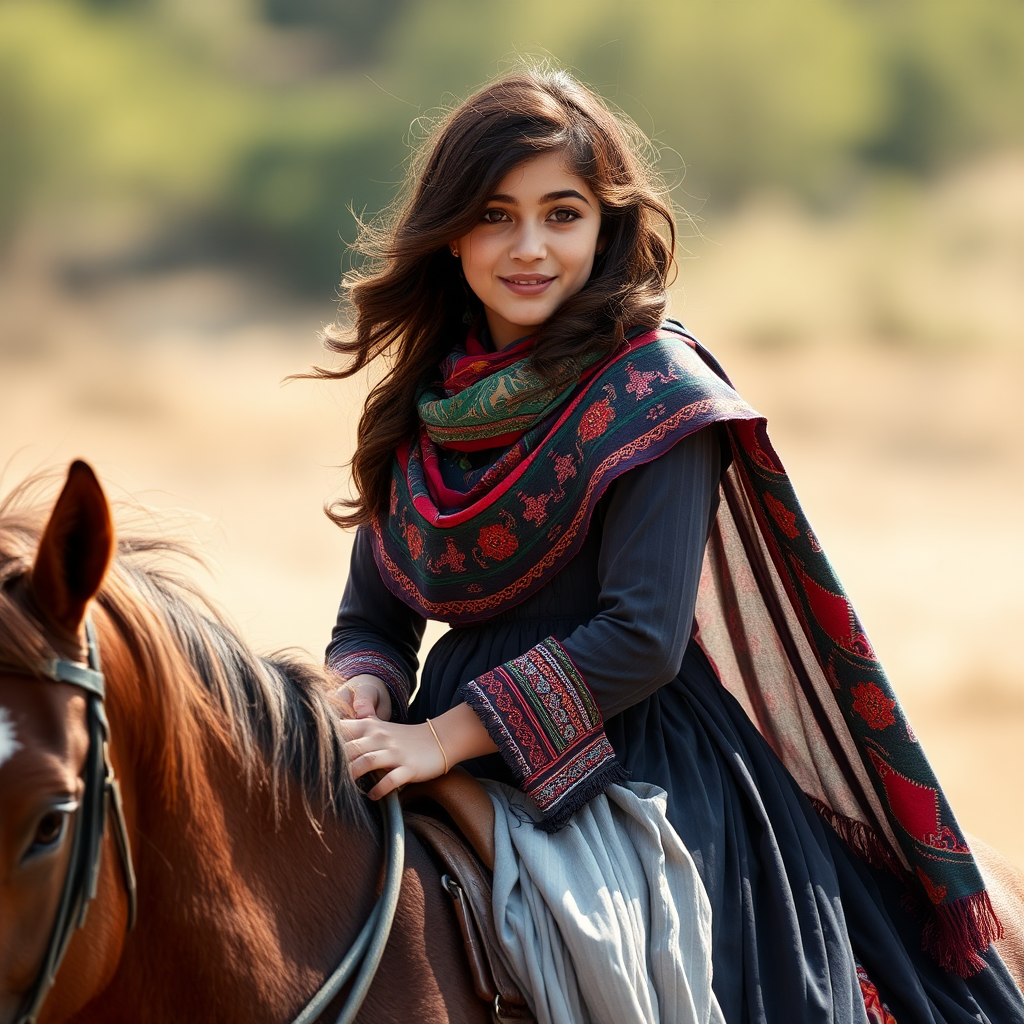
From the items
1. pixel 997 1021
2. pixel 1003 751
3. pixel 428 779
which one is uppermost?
pixel 1003 751

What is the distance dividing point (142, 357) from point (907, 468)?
9701 millimetres

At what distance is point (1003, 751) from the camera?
7.26m

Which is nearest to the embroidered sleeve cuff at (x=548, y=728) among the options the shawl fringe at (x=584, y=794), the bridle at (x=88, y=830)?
the shawl fringe at (x=584, y=794)

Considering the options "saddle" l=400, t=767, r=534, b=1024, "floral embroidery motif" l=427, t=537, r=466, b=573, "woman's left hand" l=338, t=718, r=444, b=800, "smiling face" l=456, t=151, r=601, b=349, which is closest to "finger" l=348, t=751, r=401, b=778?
"woman's left hand" l=338, t=718, r=444, b=800

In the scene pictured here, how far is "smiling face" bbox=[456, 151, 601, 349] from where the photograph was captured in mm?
2037

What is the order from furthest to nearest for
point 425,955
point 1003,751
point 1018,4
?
1. point 1018,4
2. point 1003,751
3. point 425,955

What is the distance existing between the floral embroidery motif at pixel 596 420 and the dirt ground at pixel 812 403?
6030 millimetres

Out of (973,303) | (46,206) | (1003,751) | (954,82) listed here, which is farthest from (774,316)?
(1003,751)

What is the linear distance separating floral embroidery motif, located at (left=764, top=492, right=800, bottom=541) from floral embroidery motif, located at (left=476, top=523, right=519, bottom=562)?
40 centimetres

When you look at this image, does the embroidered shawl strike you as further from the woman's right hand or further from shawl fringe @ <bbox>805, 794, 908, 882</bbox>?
the woman's right hand

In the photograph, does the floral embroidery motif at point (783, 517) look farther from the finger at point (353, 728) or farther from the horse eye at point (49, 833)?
the horse eye at point (49, 833)

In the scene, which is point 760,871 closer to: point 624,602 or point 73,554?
point 624,602

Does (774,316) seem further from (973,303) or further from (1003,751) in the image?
(1003,751)

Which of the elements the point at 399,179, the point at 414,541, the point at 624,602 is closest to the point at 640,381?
the point at 624,602
